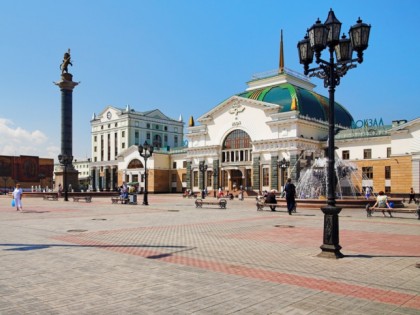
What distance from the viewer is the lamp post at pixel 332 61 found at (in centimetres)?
914

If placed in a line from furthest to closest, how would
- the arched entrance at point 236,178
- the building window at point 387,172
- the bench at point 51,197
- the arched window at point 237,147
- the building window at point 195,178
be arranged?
the building window at point 195,178 < the arched entrance at point 236,178 < the arched window at point 237,147 < the building window at point 387,172 < the bench at point 51,197

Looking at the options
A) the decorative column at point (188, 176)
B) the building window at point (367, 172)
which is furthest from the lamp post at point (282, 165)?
the decorative column at point (188, 176)

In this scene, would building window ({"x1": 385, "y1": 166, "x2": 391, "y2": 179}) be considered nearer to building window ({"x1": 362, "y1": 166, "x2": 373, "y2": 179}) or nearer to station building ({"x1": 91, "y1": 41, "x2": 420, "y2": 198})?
station building ({"x1": 91, "y1": 41, "x2": 420, "y2": 198})

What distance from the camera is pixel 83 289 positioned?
6246 millimetres

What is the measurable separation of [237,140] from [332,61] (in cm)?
5488

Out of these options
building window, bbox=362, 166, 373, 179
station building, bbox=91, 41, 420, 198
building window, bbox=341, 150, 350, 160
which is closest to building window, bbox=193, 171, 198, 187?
station building, bbox=91, 41, 420, 198

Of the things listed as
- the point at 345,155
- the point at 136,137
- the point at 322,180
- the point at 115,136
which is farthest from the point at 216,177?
the point at 115,136

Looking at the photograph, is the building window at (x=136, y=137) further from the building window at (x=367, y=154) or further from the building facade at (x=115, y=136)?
the building window at (x=367, y=154)

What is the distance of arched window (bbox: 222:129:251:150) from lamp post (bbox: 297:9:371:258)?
53.0 m

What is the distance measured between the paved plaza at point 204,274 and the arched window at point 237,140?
50.6m

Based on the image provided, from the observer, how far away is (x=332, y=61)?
9.77 meters

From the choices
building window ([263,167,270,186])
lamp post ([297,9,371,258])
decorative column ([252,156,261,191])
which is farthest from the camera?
decorative column ([252,156,261,191])

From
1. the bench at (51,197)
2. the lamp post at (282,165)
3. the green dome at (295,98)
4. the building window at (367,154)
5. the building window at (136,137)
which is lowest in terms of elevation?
the bench at (51,197)

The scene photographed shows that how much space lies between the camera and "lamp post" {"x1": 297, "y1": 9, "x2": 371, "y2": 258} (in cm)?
914
